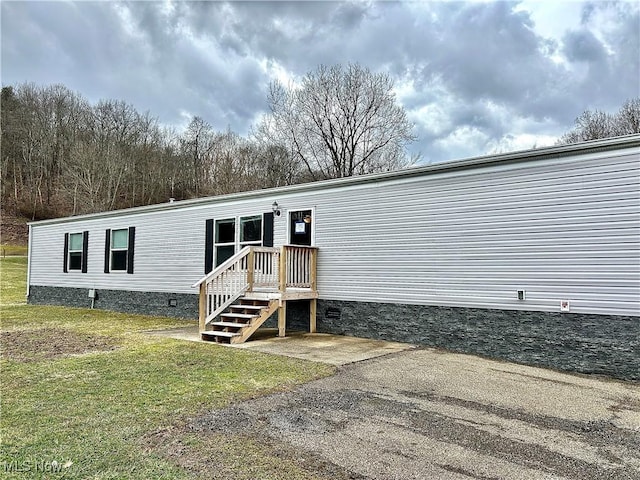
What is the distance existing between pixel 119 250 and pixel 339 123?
1512cm

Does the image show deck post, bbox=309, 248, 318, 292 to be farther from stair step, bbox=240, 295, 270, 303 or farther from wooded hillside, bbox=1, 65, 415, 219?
wooded hillside, bbox=1, 65, 415, 219

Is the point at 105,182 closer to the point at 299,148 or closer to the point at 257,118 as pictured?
the point at 257,118

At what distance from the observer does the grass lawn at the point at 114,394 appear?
111 inches

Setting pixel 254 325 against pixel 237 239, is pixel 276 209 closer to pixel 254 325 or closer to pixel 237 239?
pixel 237 239

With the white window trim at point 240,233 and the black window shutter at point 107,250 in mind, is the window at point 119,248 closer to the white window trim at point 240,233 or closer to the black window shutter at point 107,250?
the black window shutter at point 107,250

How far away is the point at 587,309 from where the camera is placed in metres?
5.99

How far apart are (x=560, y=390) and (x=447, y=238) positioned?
3025mm

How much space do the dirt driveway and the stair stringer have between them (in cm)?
256

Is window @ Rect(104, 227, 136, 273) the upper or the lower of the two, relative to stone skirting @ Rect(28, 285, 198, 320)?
upper

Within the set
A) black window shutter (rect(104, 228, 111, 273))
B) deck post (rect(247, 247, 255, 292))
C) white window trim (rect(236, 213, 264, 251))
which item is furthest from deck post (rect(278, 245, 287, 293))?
black window shutter (rect(104, 228, 111, 273))

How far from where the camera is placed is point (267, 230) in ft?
31.7

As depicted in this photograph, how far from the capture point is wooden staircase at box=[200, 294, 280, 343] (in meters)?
7.62

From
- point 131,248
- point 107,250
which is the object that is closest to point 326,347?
point 131,248

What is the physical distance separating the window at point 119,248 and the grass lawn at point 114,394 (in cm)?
446
